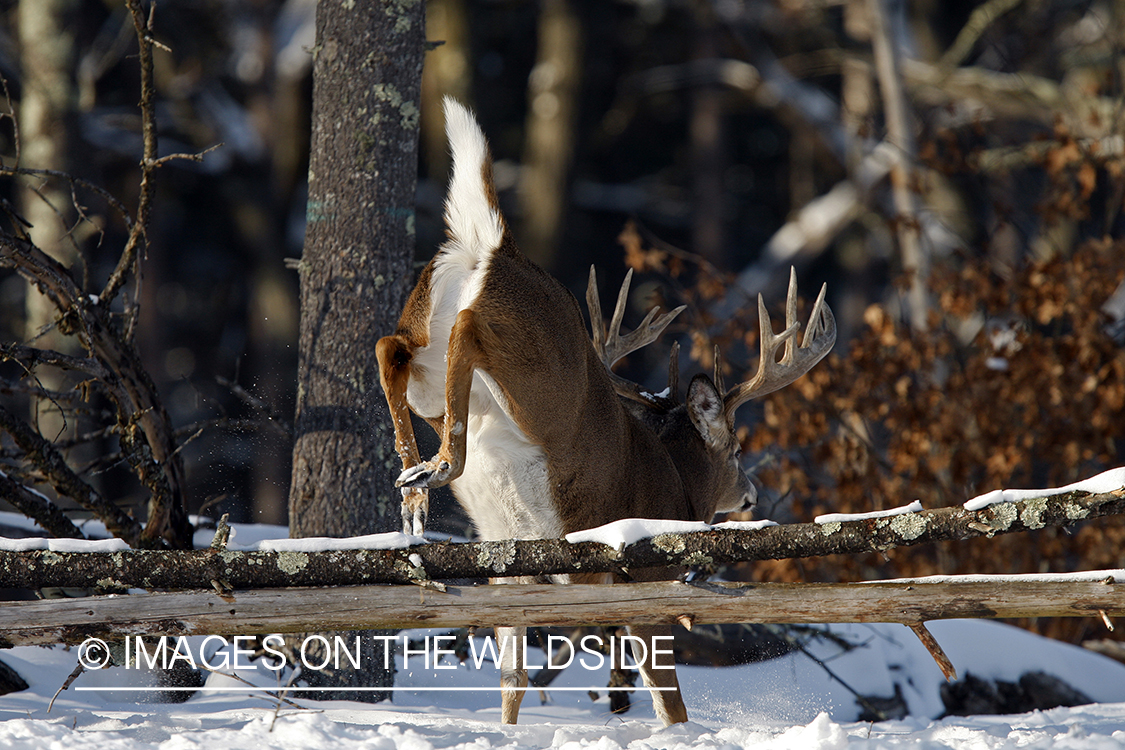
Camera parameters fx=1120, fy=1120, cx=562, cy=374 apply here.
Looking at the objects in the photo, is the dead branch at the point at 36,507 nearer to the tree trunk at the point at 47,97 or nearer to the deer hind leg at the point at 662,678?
the deer hind leg at the point at 662,678

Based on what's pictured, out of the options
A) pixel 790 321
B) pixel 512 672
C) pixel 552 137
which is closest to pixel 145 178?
pixel 512 672

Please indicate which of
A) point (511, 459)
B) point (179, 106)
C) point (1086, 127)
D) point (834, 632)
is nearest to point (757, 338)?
point (834, 632)

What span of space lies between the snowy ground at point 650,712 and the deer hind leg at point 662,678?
0.08 meters

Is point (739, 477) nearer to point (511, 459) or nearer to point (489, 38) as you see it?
point (511, 459)

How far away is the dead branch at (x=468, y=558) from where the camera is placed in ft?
11.1

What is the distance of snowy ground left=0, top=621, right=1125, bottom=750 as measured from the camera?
3.25 m

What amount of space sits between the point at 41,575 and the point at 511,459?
5.05ft

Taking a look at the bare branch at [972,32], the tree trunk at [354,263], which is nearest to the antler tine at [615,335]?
the tree trunk at [354,263]

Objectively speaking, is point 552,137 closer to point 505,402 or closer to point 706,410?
point 706,410

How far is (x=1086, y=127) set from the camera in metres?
9.34

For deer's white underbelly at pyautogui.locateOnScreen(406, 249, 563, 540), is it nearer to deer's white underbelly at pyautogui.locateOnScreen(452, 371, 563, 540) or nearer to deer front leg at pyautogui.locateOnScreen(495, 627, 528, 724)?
deer's white underbelly at pyautogui.locateOnScreen(452, 371, 563, 540)

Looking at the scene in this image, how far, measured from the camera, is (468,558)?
Result: 136 inches

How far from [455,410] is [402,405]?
29 cm

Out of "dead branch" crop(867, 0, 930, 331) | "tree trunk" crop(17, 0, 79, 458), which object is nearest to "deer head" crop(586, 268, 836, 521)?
"dead branch" crop(867, 0, 930, 331)
